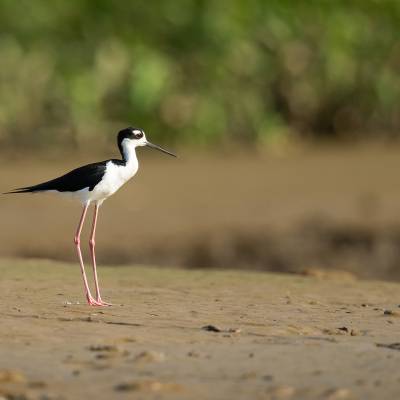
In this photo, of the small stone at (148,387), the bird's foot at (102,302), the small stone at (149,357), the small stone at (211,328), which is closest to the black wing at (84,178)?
the bird's foot at (102,302)

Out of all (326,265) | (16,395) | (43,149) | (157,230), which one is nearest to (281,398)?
(16,395)

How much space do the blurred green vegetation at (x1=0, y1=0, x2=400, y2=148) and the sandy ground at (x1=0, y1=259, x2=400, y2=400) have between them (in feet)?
29.0

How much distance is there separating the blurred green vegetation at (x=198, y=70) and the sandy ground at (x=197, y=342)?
885 centimetres

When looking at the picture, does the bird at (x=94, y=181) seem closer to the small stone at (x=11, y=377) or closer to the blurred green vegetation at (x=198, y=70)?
the small stone at (x=11, y=377)

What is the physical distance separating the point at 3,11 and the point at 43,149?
82.1 inches

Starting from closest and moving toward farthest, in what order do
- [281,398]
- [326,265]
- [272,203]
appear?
[281,398] < [326,265] < [272,203]

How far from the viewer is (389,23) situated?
18.8 m

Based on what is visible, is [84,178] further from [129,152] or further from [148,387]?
[148,387]

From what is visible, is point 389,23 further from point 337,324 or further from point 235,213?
point 337,324

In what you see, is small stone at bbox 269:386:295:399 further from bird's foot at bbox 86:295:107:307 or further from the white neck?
the white neck

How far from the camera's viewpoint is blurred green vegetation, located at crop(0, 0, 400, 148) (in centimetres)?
1753

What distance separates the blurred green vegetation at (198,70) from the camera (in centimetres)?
1753

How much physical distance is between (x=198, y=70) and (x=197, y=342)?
39.4 feet

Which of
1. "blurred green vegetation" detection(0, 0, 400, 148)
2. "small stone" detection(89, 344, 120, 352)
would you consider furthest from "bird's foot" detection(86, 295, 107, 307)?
"blurred green vegetation" detection(0, 0, 400, 148)
